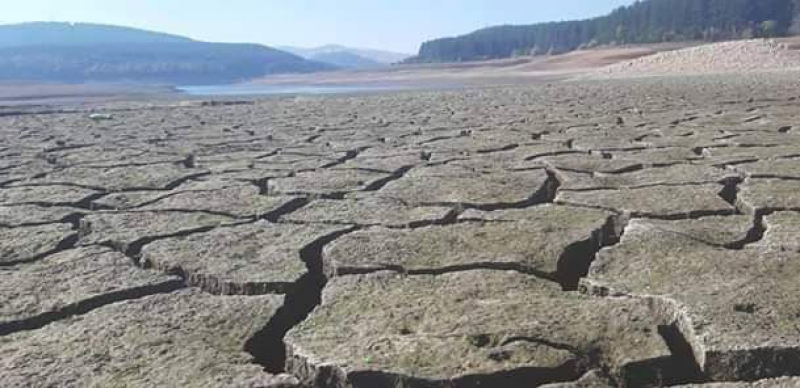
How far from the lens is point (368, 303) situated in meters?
1.58

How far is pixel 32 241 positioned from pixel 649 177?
6.64 ft

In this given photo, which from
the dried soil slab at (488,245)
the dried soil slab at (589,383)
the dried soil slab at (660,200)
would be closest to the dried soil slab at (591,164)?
the dried soil slab at (660,200)

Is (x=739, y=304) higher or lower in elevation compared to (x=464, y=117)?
higher

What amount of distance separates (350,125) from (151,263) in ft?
13.8

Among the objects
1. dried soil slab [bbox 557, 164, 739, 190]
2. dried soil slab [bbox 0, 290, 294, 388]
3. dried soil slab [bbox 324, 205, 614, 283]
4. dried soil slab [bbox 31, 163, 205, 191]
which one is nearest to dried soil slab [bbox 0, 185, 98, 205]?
dried soil slab [bbox 31, 163, 205, 191]

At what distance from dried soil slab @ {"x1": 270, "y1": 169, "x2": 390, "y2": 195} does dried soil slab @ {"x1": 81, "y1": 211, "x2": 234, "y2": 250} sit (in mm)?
494

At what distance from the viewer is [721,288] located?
156cm

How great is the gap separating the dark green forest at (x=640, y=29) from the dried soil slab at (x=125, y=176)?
4343 cm

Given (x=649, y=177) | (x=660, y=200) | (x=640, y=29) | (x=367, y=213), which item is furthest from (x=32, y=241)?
(x=640, y=29)

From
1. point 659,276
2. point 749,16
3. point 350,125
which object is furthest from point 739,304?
point 749,16

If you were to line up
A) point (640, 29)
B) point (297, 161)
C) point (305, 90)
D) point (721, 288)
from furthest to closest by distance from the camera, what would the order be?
1. point (640, 29)
2. point (305, 90)
3. point (297, 161)
4. point (721, 288)

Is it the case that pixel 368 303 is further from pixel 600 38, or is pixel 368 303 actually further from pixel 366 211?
pixel 600 38

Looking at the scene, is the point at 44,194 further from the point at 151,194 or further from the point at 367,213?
the point at 367,213

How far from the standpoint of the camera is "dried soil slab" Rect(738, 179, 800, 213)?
90.7 inches
